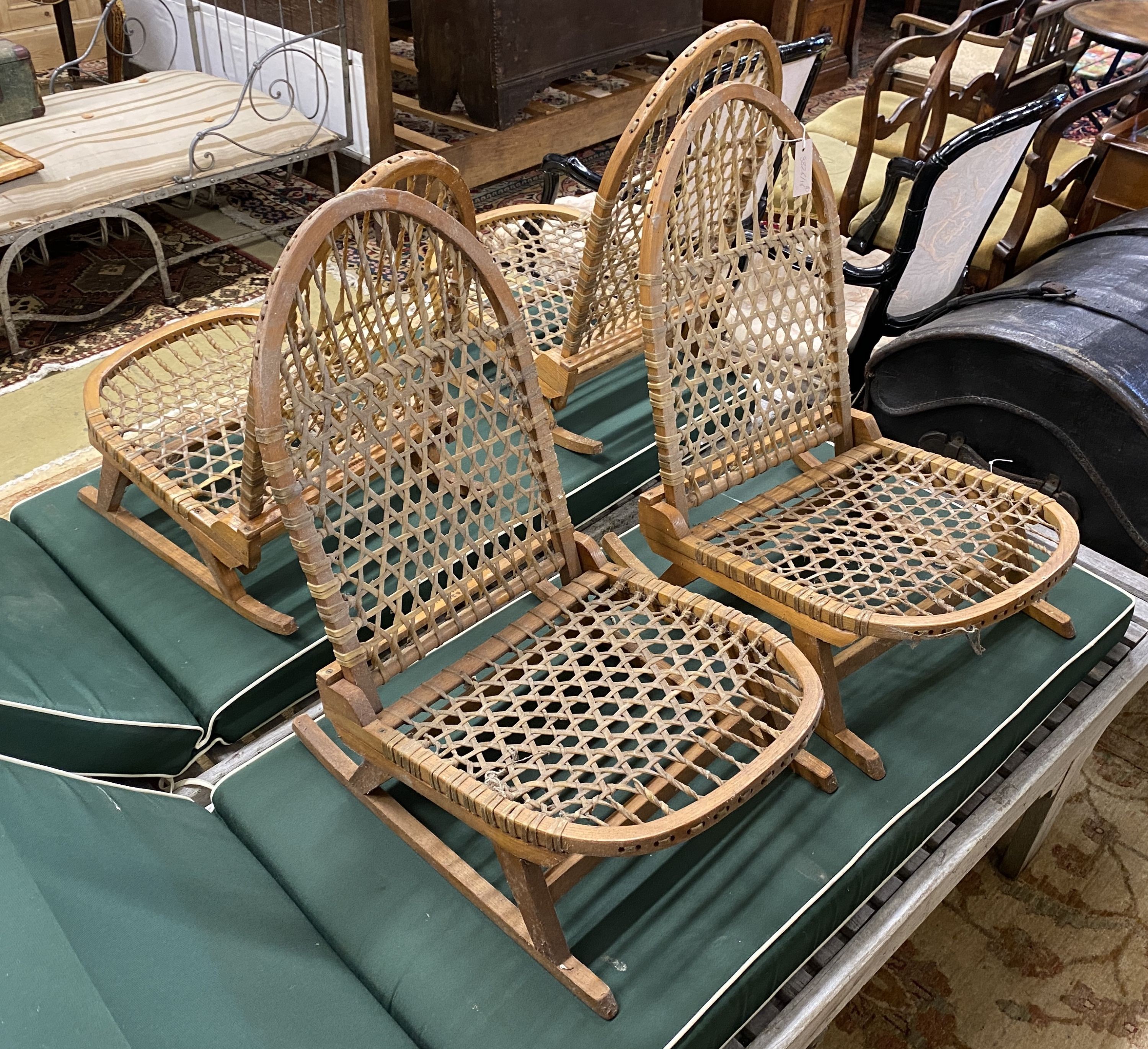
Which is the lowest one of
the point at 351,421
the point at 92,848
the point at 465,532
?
the point at 92,848

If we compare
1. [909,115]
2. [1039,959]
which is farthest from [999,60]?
[1039,959]

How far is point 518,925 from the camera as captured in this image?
3.95 feet

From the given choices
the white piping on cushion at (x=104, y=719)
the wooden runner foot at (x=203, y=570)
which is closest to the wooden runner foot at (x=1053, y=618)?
the wooden runner foot at (x=203, y=570)

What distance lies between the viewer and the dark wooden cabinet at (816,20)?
5.01 metres

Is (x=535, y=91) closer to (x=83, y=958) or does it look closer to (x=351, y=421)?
(x=351, y=421)

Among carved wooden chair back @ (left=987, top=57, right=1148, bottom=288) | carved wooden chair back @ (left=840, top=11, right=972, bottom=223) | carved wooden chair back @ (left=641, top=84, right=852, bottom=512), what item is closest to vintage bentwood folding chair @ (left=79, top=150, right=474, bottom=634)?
carved wooden chair back @ (left=641, top=84, right=852, bottom=512)

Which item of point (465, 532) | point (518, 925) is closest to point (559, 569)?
point (465, 532)

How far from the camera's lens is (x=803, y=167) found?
1624 millimetres

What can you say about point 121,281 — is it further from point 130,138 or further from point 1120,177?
point 1120,177

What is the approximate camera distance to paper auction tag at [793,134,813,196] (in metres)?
1.61

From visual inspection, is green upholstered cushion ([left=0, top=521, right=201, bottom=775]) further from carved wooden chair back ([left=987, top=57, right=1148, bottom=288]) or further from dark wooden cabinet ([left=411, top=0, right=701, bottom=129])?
dark wooden cabinet ([left=411, top=0, right=701, bottom=129])

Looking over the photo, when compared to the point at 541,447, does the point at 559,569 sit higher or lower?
lower

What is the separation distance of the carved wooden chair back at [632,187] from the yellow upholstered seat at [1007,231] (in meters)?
0.81

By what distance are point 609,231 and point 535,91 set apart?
226 cm
